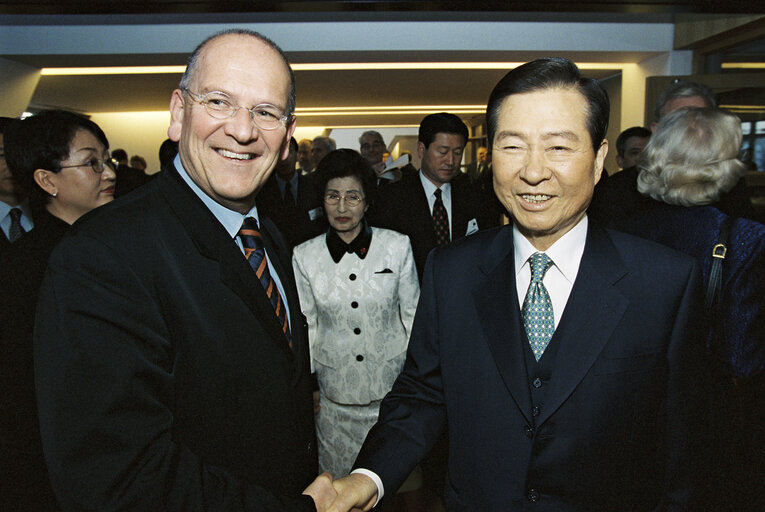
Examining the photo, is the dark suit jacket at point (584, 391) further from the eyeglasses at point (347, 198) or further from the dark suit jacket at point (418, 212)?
the dark suit jacket at point (418, 212)

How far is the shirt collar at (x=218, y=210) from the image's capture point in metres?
1.21

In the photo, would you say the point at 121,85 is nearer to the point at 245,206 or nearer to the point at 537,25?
the point at 537,25

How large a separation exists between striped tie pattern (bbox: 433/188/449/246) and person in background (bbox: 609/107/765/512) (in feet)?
4.82

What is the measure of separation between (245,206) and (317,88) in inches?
304

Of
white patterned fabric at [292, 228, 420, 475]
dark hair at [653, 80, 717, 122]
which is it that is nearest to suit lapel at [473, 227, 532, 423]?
white patterned fabric at [292, 228, 420, 475]

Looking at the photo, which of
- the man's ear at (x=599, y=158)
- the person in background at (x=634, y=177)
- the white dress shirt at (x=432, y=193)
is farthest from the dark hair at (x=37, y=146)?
the person in background at (x=634, y=177)

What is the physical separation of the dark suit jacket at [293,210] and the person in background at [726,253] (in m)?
2.17

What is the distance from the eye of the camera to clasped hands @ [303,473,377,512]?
123 cm

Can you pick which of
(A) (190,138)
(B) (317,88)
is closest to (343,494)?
(A) (190,138)

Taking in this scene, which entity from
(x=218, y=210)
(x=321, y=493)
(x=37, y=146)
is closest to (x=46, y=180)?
(x=37, y=146)

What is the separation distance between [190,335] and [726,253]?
1.64m

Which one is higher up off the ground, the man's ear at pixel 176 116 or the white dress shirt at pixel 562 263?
the man's ear at pixel 176 116

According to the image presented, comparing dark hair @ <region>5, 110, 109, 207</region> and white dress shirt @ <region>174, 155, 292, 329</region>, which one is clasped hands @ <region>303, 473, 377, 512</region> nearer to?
white dress shirt @ <region>174, 155, 292, 329</region>

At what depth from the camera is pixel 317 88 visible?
27.8 feet
